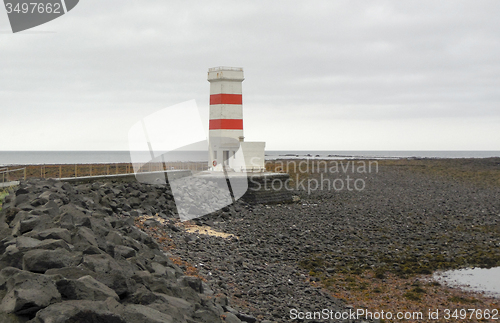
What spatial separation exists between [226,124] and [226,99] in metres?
Result: 1.11

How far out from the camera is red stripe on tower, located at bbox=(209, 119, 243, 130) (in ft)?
61.4

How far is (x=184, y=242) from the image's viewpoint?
940 cm

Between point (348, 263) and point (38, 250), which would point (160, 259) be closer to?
point (38, 250)

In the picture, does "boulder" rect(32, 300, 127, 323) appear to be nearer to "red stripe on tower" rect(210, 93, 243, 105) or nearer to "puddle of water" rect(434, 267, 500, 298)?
"puddle of water" rect(434, 267, 500, 298)

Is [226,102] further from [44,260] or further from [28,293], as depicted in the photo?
[28,293]

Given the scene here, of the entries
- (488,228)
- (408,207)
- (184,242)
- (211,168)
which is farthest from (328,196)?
(184,242)

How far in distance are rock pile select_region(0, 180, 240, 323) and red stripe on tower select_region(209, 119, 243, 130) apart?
38.5 ft

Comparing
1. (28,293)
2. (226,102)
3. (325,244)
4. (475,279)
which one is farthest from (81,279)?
(226,102)

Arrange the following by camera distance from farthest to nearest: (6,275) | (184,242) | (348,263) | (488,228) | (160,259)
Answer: (488,228) < (348,263) < (184,242) < (160,259) < (6,275)

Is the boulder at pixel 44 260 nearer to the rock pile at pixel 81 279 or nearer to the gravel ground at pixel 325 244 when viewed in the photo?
the rock pile at pixel 81 279

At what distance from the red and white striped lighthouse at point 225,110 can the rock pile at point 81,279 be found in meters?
11.8

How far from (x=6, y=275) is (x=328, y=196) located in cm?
1911

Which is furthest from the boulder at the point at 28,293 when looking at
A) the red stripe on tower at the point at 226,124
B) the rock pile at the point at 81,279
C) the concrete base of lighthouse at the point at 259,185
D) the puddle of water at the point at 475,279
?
the red stripe on tower at the point at 226,124

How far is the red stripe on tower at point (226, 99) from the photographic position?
18.7 metres
